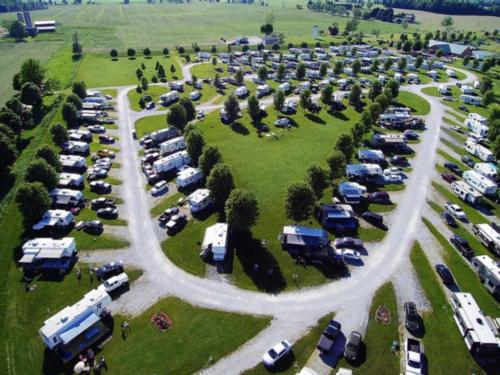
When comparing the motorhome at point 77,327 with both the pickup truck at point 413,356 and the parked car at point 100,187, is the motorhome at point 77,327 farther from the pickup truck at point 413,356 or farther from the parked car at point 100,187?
the pickup truck at point 413,356

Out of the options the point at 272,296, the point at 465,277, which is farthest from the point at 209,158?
the point at 465,277

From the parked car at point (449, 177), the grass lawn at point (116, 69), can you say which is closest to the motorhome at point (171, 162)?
the parked car at point (449, 177)

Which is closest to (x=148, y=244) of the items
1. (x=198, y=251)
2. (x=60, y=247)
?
(x=198, y=251)

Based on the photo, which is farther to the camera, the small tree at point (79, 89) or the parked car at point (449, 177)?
the small tree at point (79, 89)

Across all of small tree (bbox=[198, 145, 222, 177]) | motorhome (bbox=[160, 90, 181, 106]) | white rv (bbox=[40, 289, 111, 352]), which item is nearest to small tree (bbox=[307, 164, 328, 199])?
small tree (bbox=[198, 145, 222, 177])

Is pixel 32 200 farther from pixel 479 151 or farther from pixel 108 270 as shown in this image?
pixel 479 151
